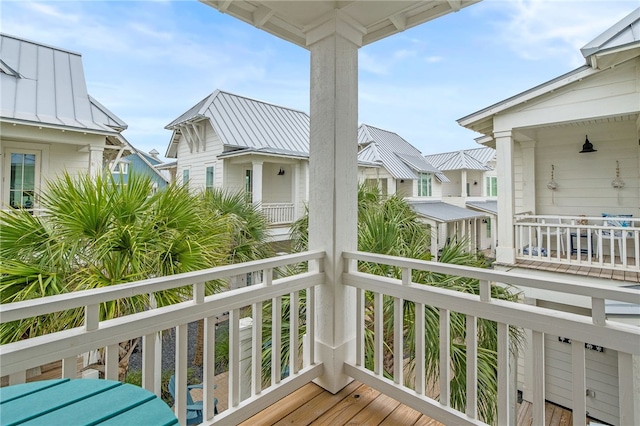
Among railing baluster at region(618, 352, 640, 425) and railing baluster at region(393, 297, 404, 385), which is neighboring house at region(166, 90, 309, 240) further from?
railing baluster at region(618, 352, 640, 425)

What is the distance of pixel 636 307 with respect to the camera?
2004 millimetres

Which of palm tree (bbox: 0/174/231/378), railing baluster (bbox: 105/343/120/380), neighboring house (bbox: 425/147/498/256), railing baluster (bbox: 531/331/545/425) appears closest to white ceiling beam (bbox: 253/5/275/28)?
palm tree (bbox: 0/174/231/378)

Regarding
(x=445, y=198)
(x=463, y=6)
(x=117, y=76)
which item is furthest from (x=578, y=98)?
(x=117, y=76)

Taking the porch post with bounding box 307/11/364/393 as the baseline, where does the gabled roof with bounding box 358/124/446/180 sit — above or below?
above

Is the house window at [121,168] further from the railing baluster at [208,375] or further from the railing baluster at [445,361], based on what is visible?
the railing baluster at [445,361]

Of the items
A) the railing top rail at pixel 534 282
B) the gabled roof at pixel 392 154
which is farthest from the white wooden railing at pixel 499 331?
the gabled roof at pixel 392 154

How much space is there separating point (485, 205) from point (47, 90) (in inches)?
214

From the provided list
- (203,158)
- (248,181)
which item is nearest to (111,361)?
(203,158)

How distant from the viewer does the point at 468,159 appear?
509 centimetres

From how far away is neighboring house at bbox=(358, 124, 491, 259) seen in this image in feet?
14.7

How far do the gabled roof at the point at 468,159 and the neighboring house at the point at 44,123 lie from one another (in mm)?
4752

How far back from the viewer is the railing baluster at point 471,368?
1399 mm

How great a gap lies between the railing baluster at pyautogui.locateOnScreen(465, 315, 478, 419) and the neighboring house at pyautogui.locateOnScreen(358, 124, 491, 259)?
1685 millimetres

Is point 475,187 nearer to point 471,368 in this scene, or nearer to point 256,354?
point 471,368
